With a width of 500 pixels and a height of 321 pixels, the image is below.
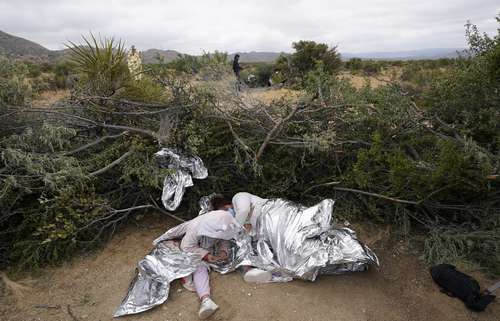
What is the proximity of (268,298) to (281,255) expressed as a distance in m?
0.32

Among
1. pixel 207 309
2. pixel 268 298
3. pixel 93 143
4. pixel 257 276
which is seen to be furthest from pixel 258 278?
pixel 93 143

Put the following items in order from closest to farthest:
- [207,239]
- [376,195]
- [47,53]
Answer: [207,239] < [376,195] < [47,53]

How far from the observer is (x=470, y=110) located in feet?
10.2

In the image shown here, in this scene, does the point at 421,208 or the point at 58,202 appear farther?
the point at 421,208

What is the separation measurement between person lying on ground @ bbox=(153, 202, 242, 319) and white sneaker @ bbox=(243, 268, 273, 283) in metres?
0.27

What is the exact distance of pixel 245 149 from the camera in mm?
3135

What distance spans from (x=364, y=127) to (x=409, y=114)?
1.37 ft

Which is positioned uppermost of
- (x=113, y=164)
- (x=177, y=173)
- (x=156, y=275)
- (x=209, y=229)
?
(x=113, y=164)

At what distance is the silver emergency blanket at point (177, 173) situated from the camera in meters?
2.96

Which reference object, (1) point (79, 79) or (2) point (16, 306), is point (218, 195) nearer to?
(2) point (16, 306)

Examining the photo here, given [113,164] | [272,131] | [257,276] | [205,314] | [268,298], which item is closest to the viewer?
[205,314]

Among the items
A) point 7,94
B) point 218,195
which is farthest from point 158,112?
point 7,94

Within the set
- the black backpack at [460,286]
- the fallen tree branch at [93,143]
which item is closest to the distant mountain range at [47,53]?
the fallen tree branch at [93,143]

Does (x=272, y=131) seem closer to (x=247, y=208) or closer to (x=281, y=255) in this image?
(x=247, y=208)
